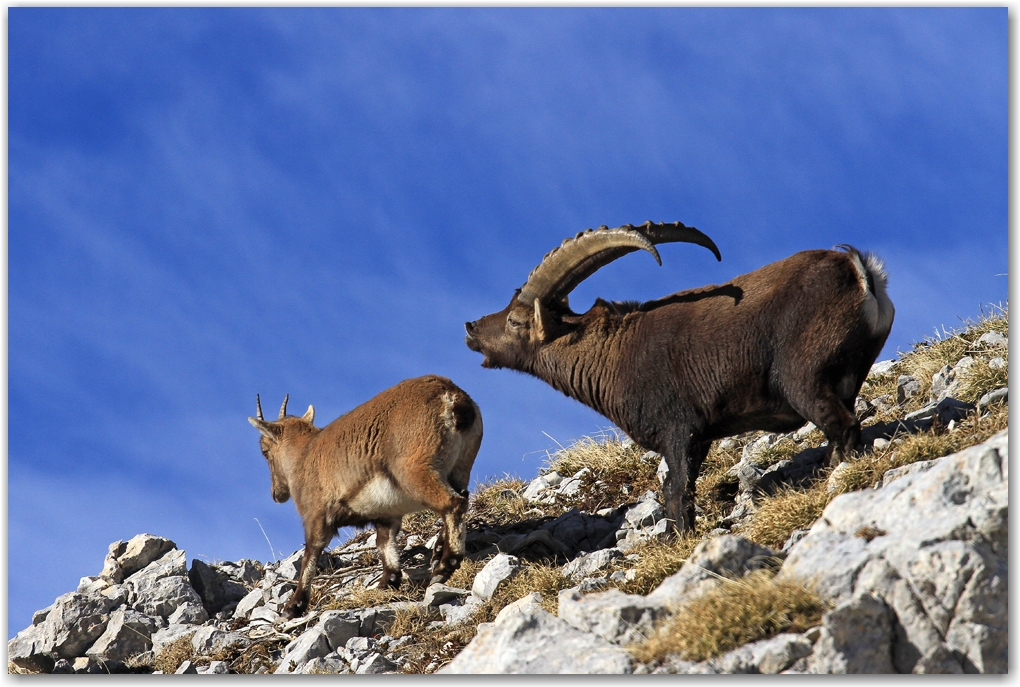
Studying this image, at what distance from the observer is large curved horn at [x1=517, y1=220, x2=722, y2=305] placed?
10188 mm

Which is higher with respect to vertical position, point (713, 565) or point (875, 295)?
point (875, 295)

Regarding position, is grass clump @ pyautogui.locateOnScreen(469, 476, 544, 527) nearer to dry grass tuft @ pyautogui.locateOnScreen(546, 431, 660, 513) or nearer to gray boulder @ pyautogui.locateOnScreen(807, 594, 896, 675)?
dry grass tuft @ pyautogui.locateOnScreen(546, 431, 660, 513)

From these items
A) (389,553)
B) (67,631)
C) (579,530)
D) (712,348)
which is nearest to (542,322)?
(712,348)

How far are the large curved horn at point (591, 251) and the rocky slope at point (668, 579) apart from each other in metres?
2.46

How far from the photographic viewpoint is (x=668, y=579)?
6629 millimetres

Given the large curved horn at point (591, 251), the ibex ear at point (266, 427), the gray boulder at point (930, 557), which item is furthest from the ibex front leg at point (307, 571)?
the gray boulder at point (930, 557)

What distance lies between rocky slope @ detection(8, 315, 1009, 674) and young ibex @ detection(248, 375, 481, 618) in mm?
442

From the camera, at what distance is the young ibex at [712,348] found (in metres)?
9.15

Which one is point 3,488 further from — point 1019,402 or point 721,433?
point 1019,402

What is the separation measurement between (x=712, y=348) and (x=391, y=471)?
3.71 meters

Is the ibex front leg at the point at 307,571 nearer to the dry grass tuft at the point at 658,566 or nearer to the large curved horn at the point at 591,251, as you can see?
the large curved horn at the point at 591,251

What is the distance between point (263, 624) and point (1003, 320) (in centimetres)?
1027

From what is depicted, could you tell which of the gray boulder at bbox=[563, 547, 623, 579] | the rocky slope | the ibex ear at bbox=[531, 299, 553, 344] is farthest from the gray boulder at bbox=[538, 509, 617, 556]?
the ibex ear at bbox=[531, 299, 553, 344]

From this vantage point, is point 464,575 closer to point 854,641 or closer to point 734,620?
point 734,620
